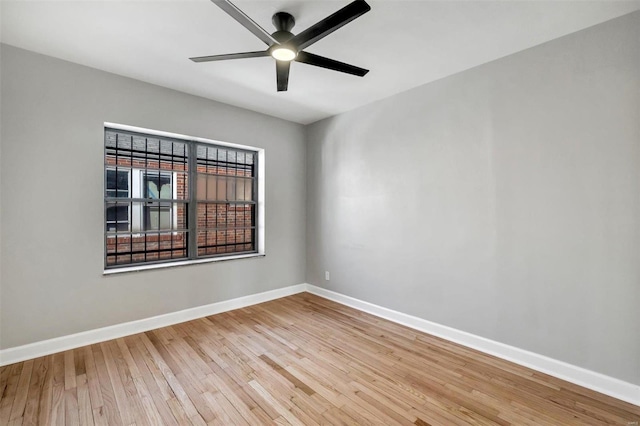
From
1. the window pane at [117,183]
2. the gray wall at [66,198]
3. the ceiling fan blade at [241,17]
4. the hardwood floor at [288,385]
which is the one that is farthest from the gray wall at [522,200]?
the window pane at [117,183]

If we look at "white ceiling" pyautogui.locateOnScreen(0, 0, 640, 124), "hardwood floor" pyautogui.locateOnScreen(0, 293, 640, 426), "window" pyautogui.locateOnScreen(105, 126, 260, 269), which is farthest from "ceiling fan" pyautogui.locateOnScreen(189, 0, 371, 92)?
"hardwood floor" pyautogui.locateOnScreen(0, 293, 640, 426)

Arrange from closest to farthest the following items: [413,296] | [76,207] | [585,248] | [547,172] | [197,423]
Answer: [197,423] → [585,248] → [547,172] → [76,207] → [413,296]

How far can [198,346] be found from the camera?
2.83m

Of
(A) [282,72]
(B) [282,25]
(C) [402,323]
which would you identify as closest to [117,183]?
(A) [282,72]

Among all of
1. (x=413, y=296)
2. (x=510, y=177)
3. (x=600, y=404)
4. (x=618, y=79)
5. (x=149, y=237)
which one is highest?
(x=618, y=79)

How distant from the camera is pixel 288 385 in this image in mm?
2209

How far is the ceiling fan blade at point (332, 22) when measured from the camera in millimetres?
1588

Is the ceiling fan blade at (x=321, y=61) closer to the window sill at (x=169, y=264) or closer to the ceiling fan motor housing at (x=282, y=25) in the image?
the ceiling fan motor housing at (x=282, y=25)

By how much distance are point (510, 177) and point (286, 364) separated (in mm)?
2655

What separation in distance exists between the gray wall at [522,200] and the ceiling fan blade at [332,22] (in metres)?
1.79

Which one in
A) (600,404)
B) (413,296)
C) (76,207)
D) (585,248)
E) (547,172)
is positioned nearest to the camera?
(600,404)

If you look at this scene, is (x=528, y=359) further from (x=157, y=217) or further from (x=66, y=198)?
(x=66, y=198)

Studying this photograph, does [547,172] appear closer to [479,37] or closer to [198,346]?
[479,37]

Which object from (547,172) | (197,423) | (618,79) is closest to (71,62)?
(197,423)
